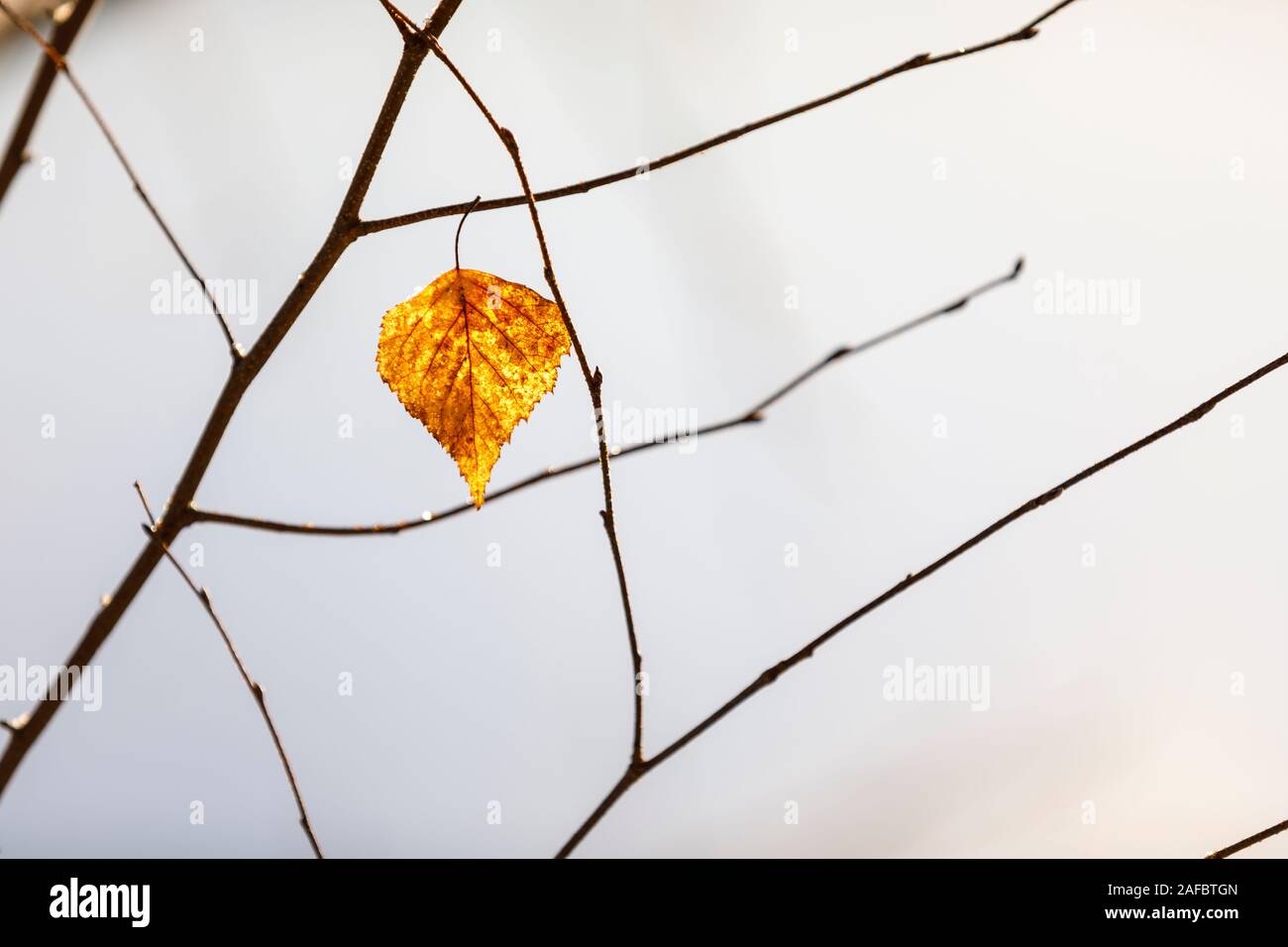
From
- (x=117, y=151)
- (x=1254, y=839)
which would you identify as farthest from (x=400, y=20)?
(x=1254, y=839)

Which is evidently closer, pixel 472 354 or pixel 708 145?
pixel 708 145

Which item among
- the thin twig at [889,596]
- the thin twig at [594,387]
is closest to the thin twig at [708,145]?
the thin twig at [594,387]

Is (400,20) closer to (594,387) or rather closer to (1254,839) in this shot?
(594,387)

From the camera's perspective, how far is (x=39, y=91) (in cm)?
Answer: 44

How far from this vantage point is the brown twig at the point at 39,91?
431 millimetres

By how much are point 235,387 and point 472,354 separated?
21 cm

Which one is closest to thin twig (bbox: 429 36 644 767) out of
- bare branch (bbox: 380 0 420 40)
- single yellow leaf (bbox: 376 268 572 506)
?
Result: bare branch (bbox: 380 0 420 40)

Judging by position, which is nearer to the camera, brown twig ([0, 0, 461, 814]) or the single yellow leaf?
brown twig ([0, 0, 461, 814])

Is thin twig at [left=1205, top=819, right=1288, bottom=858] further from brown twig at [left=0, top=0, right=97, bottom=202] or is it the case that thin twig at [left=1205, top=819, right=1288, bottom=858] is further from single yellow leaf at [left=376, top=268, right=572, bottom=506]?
brown twig at [left=0, top=0, right=97, bottom=202]

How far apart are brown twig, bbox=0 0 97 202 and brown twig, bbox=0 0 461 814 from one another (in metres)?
0.14

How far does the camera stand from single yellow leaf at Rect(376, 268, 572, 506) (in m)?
0.72

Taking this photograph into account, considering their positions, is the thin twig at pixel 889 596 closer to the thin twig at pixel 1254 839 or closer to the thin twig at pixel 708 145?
the thin twig at pixel 1254 839

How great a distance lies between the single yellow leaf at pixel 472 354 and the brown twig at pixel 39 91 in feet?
0.93
